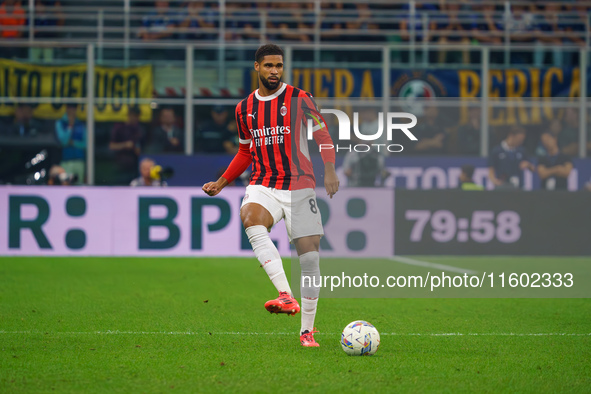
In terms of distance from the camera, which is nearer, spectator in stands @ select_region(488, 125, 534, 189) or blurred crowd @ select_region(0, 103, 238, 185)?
spectator in stands @ select_region(488, 125, 534, 189)

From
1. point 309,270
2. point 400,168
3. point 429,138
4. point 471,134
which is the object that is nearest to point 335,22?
point 429,138

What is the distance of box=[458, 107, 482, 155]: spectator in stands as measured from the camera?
15.1m

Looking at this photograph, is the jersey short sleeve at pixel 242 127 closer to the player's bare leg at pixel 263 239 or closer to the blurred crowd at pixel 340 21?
the player's bare leg at pixel 263 239

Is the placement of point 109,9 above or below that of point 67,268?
above

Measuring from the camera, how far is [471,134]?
15172 millimetres

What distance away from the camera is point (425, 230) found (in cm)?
1280

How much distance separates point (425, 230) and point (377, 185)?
0.97 meters

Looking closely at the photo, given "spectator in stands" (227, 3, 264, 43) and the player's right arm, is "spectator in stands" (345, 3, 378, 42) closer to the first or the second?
"spectator in stands" (227, 3, 264, 43)

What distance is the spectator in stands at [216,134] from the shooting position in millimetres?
15570

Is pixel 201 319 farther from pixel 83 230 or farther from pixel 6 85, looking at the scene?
pixel 6 85

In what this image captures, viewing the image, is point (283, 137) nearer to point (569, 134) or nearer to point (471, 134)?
point (471, 134)

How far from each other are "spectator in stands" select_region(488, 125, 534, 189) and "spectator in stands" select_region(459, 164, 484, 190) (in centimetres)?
39

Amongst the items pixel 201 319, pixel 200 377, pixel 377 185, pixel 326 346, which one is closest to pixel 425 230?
pixel 377 185

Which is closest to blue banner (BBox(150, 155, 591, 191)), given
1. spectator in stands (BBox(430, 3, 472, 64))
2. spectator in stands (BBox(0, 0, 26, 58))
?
spectator in stands (BBox(430, 3, 472, 64))
